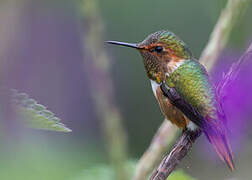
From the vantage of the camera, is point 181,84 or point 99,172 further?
point 181,84

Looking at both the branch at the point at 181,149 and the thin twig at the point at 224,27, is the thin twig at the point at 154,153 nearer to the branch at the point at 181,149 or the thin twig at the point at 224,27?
the branch at the point at 181,149

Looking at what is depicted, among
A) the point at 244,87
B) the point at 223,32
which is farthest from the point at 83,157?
the point at 244,87

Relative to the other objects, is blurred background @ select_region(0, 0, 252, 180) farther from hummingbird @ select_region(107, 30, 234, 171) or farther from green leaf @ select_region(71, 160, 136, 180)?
hummingbird @ select_region(107, 30, 234, 171)

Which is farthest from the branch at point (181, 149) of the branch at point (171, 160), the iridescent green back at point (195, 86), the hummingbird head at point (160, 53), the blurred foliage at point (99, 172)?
the hummingbird head at point (160, 53)

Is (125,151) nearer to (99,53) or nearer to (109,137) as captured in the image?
(109,137)

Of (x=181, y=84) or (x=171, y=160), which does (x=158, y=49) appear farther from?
(x=171, y=160)

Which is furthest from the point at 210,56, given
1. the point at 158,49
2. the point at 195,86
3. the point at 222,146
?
the point at 158,49

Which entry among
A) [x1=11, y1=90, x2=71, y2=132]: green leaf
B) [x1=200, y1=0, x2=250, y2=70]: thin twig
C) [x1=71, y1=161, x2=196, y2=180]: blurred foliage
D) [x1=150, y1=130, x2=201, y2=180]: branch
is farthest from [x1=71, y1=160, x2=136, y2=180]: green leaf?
[x1=11, y1=90, x2=71, y2=132]: green leaf

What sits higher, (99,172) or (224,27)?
(224,27)
